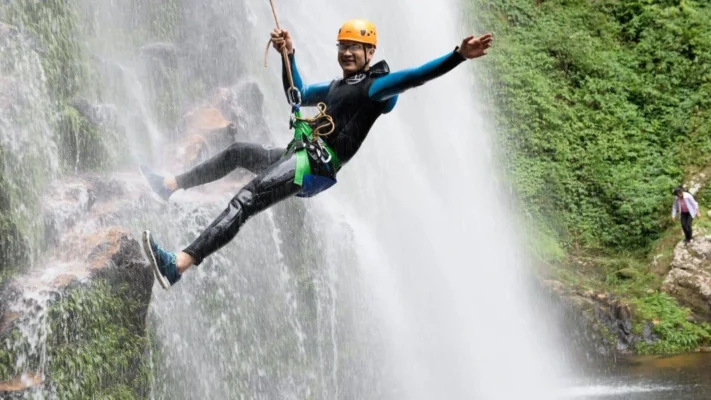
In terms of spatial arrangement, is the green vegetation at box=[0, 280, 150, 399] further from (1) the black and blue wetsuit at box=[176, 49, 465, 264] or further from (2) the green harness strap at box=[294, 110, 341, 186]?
(2) the green harness strap at box=[294, 110, 341, 186]

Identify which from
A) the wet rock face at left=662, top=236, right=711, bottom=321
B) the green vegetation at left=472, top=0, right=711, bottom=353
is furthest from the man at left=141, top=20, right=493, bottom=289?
the wet rock face at left=662, top=236, right=711, bottom=321

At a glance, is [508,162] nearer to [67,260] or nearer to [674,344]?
[674,344]

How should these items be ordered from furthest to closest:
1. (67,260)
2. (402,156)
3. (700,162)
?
(700,162), (402,156), (67,260)

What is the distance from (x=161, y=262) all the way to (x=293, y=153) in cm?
114

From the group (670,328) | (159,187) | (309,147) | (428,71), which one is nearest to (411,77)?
(428,71)

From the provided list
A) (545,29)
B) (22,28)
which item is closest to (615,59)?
(545,29)

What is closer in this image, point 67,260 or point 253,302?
point 67,260

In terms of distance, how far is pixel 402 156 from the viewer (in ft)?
50.5

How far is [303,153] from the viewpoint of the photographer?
17.4 feet

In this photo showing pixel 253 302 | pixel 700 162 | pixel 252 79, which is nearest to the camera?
pixel 253 302

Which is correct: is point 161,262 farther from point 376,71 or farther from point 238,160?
point 376,71

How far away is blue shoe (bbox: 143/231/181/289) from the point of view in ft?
15.2

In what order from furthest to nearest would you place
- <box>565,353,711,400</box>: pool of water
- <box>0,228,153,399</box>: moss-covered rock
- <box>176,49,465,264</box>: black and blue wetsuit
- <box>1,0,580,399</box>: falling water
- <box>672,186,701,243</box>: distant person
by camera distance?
<box>672,186,701,243</box>: distant person, <box>565,353,711,400</box>: pool of water, <box>1,0,580,399</box>: falling water, <box>0,228,153,399</box>: moss-covered rock, <box>176,49,465,264</box>: black and blue wetsuit

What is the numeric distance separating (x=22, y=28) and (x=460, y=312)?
8.09 metres
